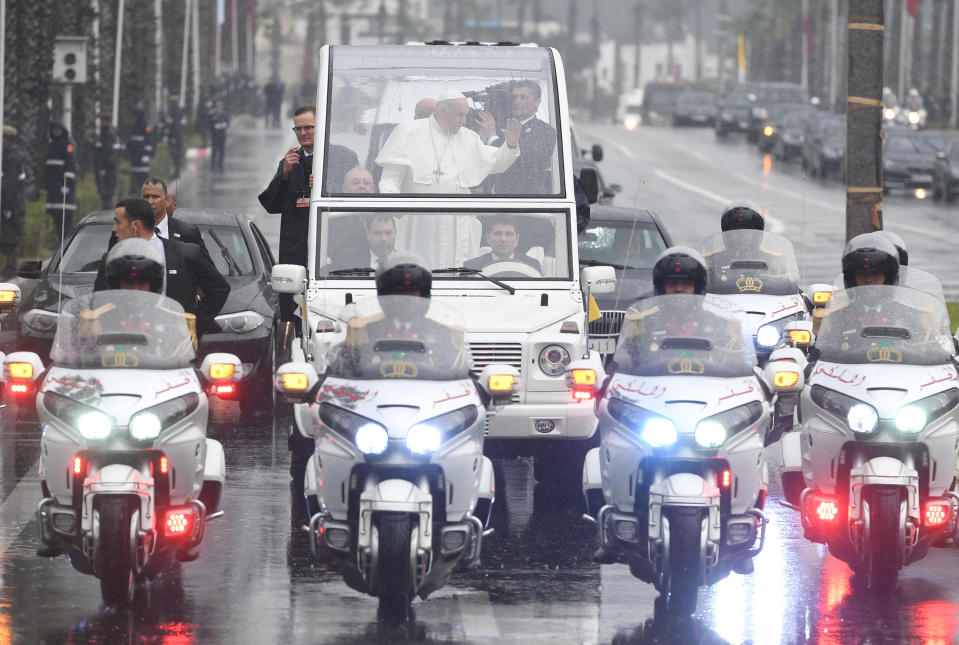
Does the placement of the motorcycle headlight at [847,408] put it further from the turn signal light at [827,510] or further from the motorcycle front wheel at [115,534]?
the motorcycle front wheel at [115,534]

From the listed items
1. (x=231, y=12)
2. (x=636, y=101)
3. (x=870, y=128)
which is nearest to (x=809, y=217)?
(x=870, y=128)

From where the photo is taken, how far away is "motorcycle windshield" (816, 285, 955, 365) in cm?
937

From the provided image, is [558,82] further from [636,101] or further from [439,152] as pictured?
[636,101]

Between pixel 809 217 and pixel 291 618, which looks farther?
pixel 809 217

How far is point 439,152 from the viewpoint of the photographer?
40.9 feet

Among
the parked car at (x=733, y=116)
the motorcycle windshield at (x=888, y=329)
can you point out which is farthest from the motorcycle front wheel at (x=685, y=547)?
the parked car at (x=733, y=116)

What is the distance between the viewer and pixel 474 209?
12.3 metres

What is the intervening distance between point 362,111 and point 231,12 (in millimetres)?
84449

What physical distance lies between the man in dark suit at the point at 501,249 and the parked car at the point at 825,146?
128 feet

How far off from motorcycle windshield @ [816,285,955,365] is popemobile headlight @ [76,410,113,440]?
338 cm

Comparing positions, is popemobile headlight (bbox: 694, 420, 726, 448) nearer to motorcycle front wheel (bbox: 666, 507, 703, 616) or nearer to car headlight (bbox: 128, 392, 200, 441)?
motorcycle front wheel (bbox: 666, 507, 703, 616)

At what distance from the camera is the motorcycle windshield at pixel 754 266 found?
13.6 m

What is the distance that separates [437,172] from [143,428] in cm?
427

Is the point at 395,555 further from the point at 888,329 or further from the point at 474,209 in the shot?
the point at 474,209
